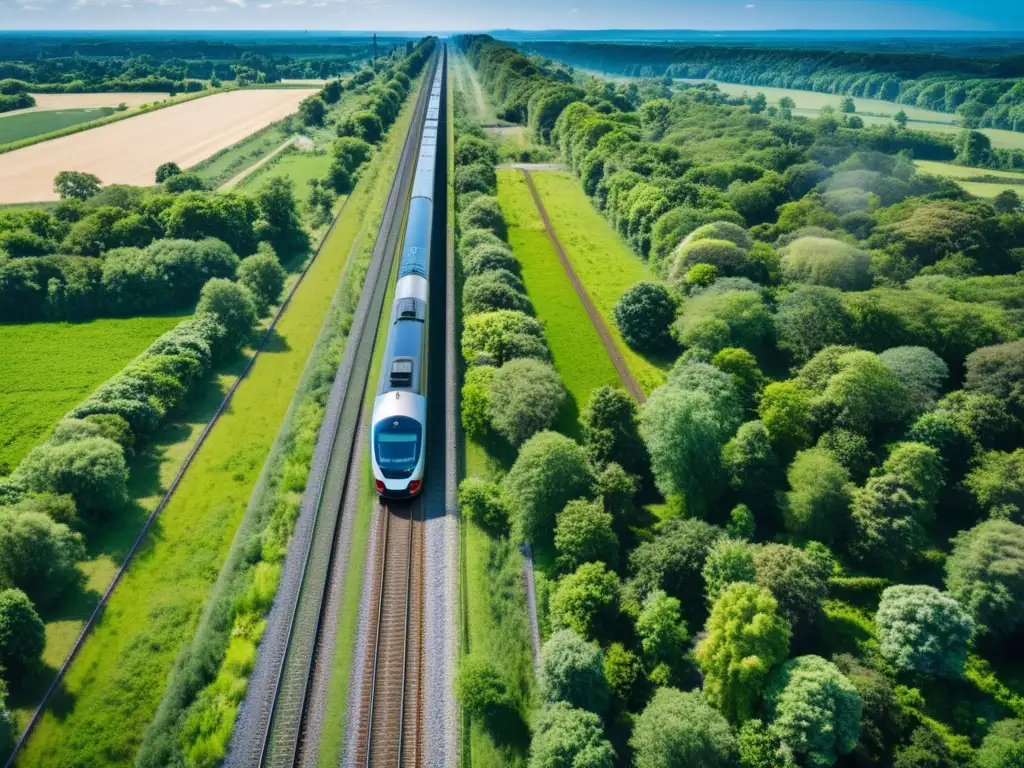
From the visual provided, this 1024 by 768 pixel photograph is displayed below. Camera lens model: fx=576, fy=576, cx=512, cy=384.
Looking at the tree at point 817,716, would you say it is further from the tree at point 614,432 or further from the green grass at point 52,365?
the green grass at point 52,365

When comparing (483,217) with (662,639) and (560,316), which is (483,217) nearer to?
(560,316)

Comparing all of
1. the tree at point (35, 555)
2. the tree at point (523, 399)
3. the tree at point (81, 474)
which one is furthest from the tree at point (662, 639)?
the tree at point (81, 474)

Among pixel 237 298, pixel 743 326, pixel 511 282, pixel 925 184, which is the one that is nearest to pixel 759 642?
pixel 743 326

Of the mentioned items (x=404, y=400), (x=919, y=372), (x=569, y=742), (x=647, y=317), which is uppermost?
(x=919, y=372)

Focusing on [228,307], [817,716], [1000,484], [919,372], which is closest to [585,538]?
[817,716]

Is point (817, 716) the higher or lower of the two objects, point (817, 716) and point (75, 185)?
the lower

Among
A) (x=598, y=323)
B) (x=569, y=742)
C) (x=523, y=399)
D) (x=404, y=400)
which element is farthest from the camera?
(x=598, y=323)

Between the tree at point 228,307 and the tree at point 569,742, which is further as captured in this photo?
the tree at point 228,307

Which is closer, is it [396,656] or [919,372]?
[396,656]
